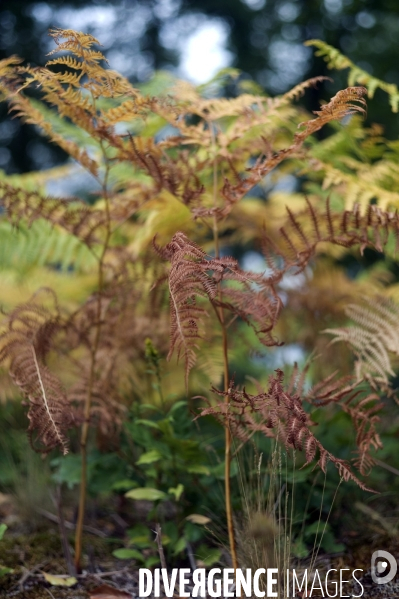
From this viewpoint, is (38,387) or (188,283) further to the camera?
(38,387)

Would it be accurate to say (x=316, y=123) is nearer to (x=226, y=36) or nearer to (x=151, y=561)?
(x=151, y=561)

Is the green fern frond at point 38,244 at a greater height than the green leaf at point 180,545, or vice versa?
the green fern frond at point 38,244

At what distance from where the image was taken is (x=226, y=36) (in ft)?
18.0

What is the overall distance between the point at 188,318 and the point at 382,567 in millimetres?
818

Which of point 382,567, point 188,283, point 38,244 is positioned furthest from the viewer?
point 38,244

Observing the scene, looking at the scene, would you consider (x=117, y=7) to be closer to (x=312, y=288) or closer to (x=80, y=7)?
(x=80, y=7)

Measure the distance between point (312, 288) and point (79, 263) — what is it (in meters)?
1.02

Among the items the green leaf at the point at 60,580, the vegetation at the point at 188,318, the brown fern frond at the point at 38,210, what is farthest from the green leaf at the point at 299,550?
the brown fern frond at the point at 38,210

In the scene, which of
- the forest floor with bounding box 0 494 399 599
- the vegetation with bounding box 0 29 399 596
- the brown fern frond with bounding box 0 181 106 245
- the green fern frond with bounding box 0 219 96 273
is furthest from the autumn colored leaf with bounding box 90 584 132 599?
the green fern frond with bounding box 0 219 96 273

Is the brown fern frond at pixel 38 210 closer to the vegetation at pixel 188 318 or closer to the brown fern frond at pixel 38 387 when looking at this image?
the vegetation at pixel 188 318

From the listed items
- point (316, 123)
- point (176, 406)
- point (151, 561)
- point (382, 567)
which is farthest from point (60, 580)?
point (316, 123)

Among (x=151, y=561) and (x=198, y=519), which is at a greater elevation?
(x=198, y=519)

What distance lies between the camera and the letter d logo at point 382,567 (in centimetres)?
131

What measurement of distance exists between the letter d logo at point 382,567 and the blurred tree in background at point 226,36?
3319 millimetres
